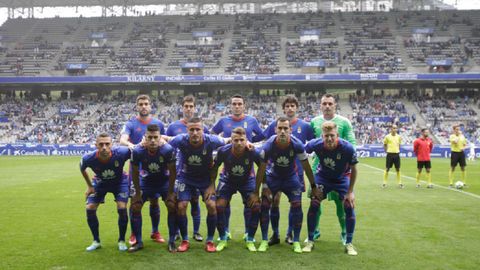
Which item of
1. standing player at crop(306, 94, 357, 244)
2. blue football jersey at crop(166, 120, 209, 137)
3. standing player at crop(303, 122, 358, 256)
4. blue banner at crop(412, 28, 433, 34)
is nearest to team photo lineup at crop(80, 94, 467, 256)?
standing player at crop(303, 122, 358, 256)

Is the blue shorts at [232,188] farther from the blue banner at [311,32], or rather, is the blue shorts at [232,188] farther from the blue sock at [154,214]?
the blue banner at [311,32]

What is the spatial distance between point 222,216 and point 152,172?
1.28 m

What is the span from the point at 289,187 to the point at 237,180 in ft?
2.67

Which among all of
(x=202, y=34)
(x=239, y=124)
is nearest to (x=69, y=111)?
(x=202, y=34)

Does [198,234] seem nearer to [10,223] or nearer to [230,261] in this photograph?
[230,261]

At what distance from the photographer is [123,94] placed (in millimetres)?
53906

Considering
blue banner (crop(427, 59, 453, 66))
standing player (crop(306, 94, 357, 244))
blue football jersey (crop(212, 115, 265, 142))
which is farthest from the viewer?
blue banner (crop(427, 59, 453, 66))

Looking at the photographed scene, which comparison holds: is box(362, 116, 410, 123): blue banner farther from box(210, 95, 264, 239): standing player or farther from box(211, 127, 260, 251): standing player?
box(211, 127, 260, 251): standing player

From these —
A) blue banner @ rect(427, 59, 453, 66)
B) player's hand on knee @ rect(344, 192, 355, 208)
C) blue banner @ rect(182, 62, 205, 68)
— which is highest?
blue banner @ rect(182, 62, 205, 68)

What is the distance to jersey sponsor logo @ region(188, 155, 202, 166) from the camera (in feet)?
25.2

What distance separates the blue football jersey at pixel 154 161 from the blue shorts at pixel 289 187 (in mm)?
1607

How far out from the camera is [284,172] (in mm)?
7770

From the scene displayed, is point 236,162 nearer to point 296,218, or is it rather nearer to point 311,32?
point 296,218

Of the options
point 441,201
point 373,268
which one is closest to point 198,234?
point 373,268
